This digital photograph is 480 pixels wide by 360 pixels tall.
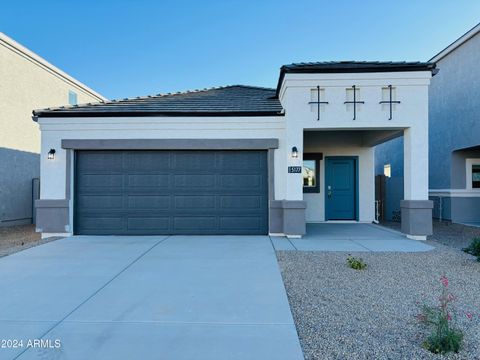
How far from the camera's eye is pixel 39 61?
13445 mm

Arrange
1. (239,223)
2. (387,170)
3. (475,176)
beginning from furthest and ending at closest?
(387,170) < (475,176) < (239,223)

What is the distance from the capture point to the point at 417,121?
8.31m

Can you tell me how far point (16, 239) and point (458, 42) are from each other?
16.7 meters

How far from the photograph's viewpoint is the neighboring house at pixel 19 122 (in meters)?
11.7

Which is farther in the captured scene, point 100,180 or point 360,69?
point 100,180

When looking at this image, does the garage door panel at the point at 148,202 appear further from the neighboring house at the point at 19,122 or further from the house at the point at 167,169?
the neighboring house at the point at 19,122

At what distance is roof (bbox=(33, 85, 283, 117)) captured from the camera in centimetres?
879

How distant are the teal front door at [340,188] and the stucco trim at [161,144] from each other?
3994 millimetres

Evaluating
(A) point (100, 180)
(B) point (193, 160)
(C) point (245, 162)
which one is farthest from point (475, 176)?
(A) point (100, 180)

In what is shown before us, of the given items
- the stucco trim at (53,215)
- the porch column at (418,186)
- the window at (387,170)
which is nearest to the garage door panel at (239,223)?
the porch column at (418,186)

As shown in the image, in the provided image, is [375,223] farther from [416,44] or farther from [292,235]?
[416,44]

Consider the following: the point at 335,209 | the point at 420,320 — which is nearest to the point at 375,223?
the point at 335,209

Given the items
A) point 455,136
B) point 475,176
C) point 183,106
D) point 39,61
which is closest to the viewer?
point 183,106

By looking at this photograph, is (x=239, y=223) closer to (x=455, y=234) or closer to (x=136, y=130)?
(x=136, y=130)
